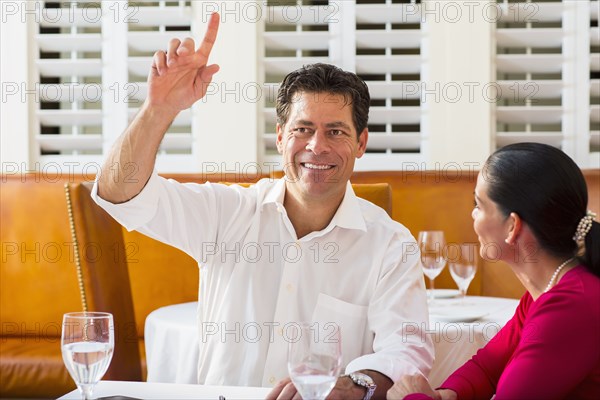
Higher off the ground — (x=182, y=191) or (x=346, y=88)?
(x=346, y=88)

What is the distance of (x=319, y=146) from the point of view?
2113mm

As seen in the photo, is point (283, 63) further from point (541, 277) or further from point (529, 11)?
point (541, 277)

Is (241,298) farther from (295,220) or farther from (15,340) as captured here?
(15,340)

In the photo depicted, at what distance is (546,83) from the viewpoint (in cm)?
391

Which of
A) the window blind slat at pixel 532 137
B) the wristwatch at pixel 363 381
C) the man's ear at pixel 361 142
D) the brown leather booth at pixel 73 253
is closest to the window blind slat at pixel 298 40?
the brown leather booth at pixel 73 253

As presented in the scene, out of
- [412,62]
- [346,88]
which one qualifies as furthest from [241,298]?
[412,62]

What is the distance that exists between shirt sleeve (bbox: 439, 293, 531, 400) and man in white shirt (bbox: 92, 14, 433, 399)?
139 mm

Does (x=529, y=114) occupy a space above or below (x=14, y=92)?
below

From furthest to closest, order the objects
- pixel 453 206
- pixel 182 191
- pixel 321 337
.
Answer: pixel 453 206
pixel 182 191
pixel 321 337

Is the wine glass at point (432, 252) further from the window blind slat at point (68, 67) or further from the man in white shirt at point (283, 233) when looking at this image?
the window blind slat at point (68, 67)

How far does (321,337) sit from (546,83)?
9.69 feet

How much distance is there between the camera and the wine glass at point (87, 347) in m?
1.21

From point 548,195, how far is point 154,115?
0.85m

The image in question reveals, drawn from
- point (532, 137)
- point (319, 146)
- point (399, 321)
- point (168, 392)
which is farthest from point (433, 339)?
point (532, 137)
